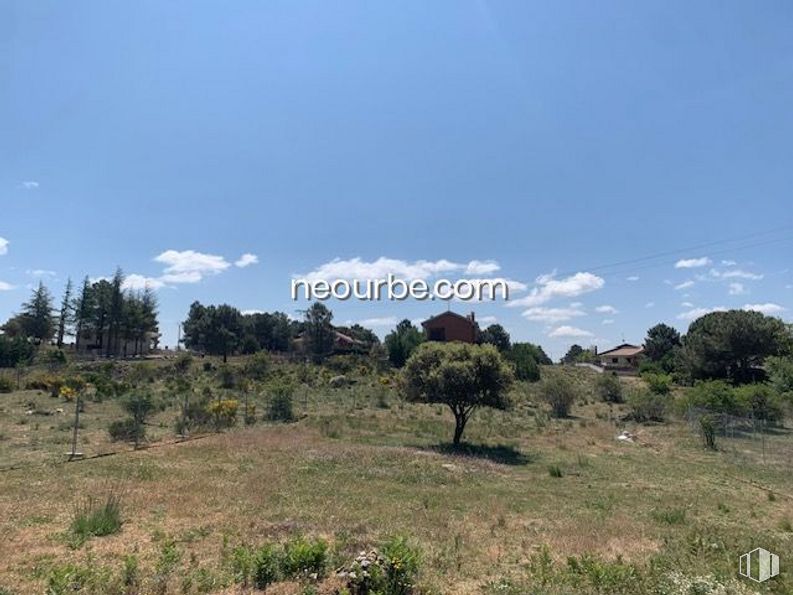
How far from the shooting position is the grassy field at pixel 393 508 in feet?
22.5

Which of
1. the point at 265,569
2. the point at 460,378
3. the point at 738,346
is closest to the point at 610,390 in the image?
the point at 738,346

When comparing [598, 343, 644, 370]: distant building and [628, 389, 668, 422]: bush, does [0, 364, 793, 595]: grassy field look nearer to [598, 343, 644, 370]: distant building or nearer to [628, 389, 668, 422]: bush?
[628, 389, 668, 422]: bush

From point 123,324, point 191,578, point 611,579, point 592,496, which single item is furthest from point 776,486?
point 123,324

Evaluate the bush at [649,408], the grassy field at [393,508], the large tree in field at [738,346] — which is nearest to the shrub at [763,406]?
the bush at [649,408]

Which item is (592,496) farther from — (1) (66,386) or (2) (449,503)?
(1) (66,386)

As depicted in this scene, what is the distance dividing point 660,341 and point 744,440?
245 ft

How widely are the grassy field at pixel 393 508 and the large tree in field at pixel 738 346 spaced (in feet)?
104

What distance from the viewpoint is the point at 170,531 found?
8.61 meters

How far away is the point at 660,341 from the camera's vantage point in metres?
92.6

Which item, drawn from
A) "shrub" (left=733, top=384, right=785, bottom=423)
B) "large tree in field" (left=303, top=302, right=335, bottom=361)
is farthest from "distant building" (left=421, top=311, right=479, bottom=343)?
"shrub" (left=733, top=384, right=785, bottom=423)

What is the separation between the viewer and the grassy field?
270 inches

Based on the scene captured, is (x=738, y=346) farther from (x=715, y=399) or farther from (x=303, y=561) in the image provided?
(x=303, y=561)

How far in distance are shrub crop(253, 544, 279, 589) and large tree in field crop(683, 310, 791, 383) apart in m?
56.1

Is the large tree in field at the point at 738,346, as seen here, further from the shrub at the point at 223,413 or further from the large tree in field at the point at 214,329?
the large tree in field at the point at 214,329
